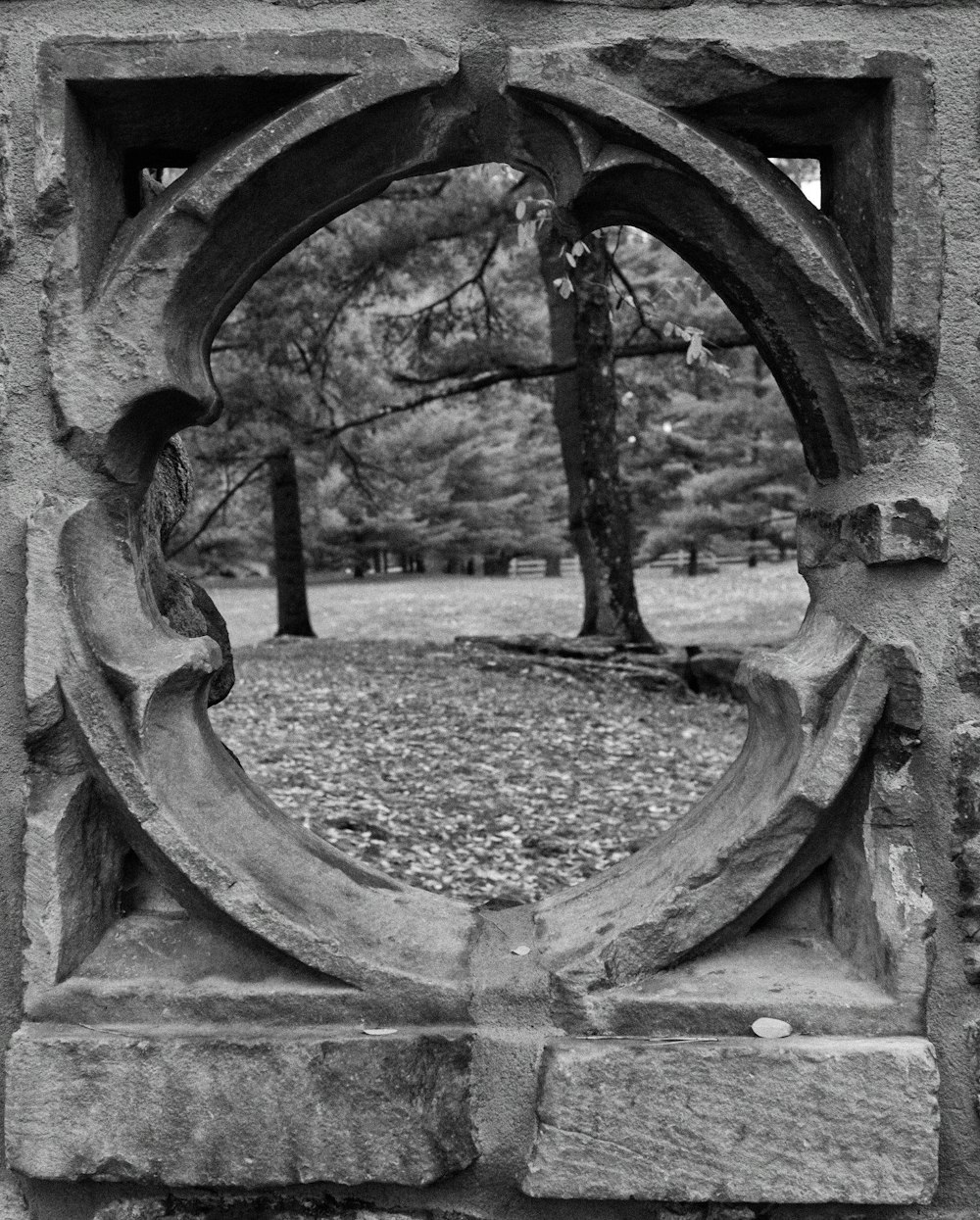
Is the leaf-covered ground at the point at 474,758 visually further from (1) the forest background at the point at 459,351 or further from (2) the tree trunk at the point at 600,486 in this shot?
(1) the forest background at the point at 459,351

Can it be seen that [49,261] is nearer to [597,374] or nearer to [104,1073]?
[104,1073]

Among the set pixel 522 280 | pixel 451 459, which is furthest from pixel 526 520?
pixel 522 280

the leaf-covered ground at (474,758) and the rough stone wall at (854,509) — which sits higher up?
the rough stone wall at (854,509)

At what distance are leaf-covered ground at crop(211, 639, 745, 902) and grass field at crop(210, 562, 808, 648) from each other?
199 centimetres

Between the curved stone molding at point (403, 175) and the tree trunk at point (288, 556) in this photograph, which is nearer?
the curved stone molding at point (403, 175)

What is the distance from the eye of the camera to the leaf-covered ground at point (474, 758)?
435 cm

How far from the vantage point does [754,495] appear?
16.8m

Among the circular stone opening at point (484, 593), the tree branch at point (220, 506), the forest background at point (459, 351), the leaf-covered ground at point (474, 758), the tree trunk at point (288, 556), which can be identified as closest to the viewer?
the leaf-covered ground at point (474, 758)

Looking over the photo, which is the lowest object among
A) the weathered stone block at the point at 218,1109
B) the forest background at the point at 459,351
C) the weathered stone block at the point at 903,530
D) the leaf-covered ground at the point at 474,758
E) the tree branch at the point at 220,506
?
the leaf-covered ground at the point at 474,758

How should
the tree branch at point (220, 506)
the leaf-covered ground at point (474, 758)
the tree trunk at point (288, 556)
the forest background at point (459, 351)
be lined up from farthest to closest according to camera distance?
the tree trunk at point (288, 556) < the forest background at point (459, 351) < the tree branch at point (220, 506) < the leaf-covered ground at point (474, 758)

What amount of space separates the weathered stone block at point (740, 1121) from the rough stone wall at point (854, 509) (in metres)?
0.06

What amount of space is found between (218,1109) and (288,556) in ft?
31.0

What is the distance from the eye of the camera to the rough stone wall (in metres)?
1.58

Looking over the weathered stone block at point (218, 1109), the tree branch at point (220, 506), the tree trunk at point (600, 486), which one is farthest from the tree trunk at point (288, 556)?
the weathered stone block at point (218, 1109)
